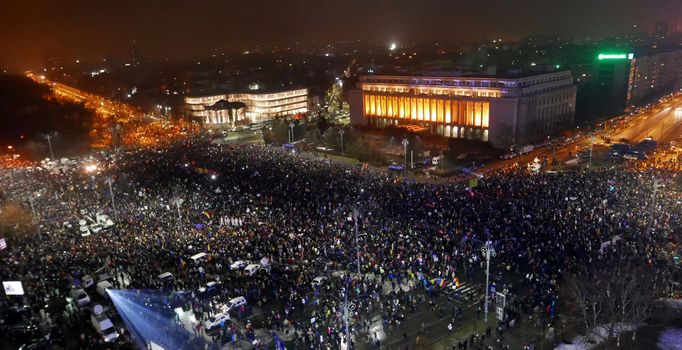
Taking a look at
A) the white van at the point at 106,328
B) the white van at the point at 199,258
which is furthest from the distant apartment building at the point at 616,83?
the white van at the point at 106,328

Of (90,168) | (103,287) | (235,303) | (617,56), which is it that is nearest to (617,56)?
(617,56)

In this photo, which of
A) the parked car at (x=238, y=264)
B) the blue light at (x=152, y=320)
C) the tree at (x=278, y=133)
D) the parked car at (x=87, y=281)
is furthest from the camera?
the tree at (x=278, y=133)

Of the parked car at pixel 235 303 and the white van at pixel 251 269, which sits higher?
the white van at pixel 251 269

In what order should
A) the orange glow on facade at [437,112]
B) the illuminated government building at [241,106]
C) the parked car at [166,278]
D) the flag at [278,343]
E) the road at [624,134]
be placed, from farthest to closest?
1. the illuminated government building at [241,106]
2. the orange glow on facade at [437,112]
3. the road at [624,134]
4. the parked car at [166,278]
5. the flag at [278,343]

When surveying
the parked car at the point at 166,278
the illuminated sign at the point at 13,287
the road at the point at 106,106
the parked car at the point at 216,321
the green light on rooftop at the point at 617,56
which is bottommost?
the road at the point at 106,106

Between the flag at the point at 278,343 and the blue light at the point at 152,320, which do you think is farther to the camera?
the blue light at the point at 152,320

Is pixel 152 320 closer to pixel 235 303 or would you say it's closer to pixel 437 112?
pixel 235 303

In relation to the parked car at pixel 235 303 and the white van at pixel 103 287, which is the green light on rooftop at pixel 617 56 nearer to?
the parked car at pixel 235 303
